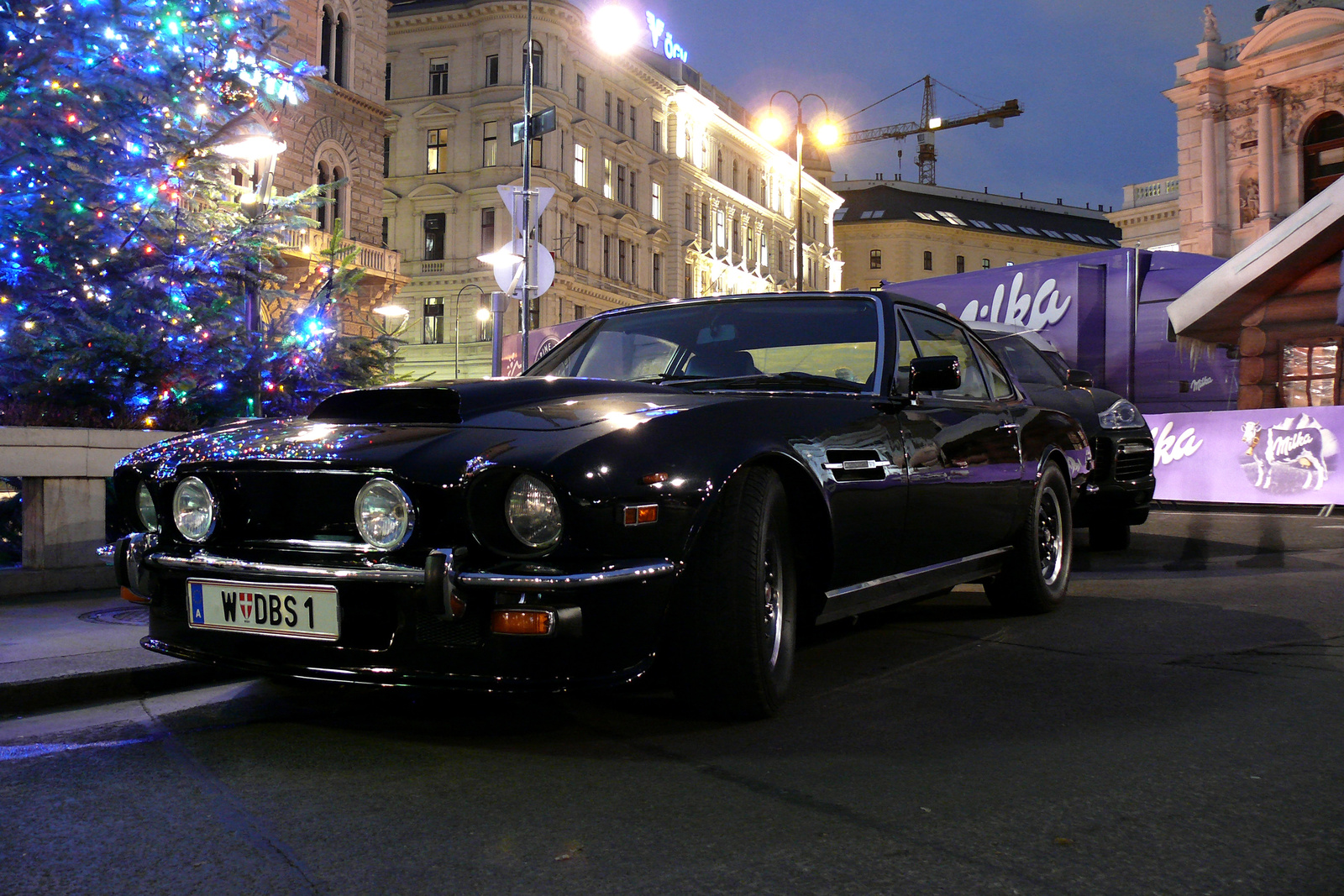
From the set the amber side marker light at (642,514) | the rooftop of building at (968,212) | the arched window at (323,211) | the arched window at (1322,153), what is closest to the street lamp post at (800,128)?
the arched window at (323,211)

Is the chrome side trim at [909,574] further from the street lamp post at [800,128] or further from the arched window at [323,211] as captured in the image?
the arched window at [323,211]

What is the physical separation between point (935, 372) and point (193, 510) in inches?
101

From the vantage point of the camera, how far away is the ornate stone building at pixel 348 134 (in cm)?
3025

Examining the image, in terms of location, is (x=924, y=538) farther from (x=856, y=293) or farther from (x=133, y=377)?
(x=133, y=377)

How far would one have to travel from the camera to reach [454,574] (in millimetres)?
2971

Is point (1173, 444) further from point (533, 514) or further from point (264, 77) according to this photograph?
point (533, 514)

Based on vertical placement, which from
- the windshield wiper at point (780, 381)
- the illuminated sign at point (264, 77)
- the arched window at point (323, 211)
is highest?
the arched window at point (323, 211)

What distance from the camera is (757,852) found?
2420 millimetres

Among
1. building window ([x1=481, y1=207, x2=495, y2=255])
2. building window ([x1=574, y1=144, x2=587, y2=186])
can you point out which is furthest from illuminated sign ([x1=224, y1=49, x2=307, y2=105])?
building window ([x1=574, y1=144, x2=587, y2=186])

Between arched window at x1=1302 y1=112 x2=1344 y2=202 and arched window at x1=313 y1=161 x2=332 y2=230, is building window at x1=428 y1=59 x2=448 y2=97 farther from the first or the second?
arched window at x1=1302 y1=112 x2=1344 y2=202

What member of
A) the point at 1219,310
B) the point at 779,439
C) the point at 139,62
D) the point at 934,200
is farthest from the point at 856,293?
the point at 934,200

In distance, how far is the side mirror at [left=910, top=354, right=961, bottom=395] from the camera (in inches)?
173

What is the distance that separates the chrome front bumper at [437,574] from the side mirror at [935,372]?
5.43 ft

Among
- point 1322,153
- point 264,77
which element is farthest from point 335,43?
point 1322,153
